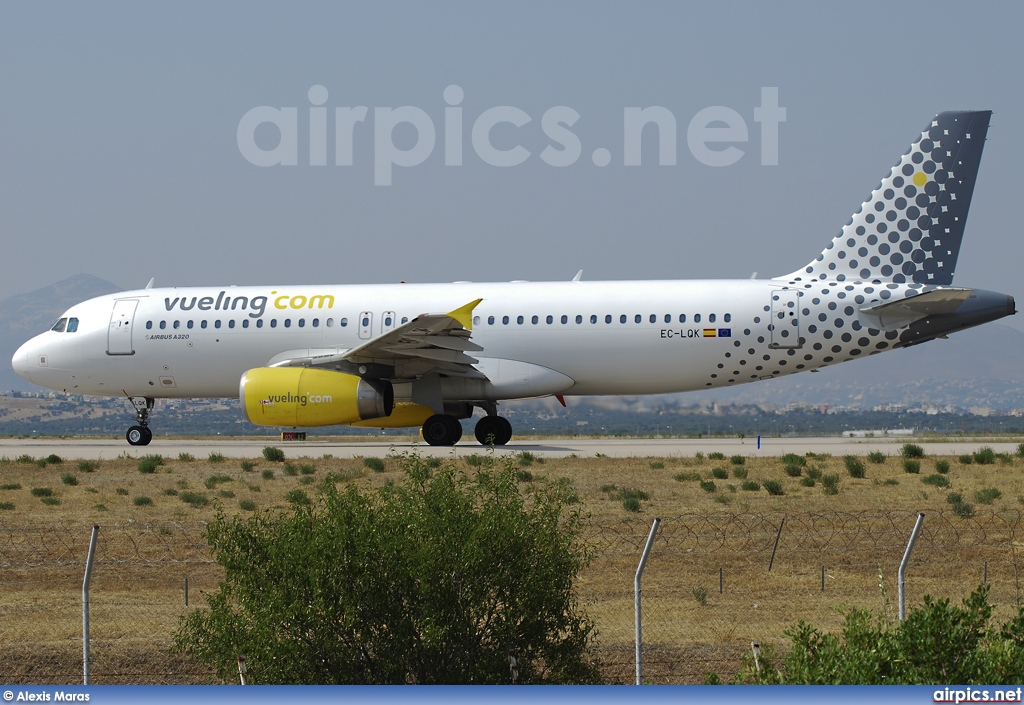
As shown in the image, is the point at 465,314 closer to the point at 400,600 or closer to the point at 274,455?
the point at 274,455

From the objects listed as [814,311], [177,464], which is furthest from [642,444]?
[177,464]

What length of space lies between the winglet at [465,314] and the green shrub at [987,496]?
A: 1084cm

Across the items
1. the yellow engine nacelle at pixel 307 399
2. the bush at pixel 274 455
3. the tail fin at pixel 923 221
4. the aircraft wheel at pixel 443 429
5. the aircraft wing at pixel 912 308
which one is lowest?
the bush at pixel 274 455

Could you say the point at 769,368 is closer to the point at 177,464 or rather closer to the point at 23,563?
the point at 177,464

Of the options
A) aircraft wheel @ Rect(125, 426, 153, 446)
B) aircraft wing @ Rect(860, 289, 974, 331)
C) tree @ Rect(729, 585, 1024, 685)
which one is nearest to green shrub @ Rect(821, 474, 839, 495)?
aircraft wing @ Rect(860, 289, 974, 331)

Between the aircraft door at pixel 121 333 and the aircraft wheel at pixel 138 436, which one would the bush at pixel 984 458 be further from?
the aircraft wheel at pixel 138 436

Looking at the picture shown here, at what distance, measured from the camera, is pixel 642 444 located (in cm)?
3256

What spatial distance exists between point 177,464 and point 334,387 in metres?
3.97

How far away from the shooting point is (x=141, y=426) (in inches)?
1239

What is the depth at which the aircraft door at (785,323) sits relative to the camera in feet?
84.7

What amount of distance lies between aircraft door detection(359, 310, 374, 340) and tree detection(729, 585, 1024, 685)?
20486 millimetres

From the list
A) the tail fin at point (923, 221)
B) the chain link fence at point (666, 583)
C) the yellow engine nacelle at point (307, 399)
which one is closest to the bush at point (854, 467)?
the tail fin at point (923, 221)

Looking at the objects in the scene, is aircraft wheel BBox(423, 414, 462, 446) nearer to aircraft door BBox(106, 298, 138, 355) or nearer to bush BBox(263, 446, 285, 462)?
bush BBox(263, 446, 285, 462)

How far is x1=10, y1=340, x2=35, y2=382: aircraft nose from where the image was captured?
30547mm
